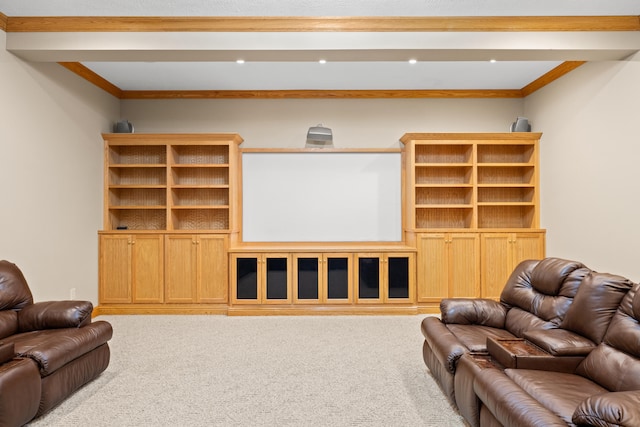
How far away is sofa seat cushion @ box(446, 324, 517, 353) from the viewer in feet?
8.92

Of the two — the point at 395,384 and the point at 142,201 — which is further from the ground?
the point at 142,201

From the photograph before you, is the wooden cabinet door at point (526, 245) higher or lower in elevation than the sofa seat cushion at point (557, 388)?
higher

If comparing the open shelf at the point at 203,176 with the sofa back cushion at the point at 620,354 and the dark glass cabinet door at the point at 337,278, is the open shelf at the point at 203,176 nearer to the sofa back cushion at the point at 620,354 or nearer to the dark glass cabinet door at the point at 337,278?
the dark glass cabinet door at the point at 337,278

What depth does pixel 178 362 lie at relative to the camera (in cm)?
357

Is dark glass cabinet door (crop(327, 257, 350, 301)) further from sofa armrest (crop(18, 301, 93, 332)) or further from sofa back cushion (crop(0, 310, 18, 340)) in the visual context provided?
sofa back cushion (crop(0, 310, 18, 340))

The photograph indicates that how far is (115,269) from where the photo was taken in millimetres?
5316

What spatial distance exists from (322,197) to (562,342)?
3.89 metres

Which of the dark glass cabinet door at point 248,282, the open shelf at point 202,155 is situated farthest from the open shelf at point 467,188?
the open shelf at point 202,155

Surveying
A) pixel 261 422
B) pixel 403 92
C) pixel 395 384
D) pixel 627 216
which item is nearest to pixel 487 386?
pixel 395 384

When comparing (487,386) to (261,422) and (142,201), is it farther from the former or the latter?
(142,201)

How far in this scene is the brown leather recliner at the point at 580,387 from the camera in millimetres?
1562

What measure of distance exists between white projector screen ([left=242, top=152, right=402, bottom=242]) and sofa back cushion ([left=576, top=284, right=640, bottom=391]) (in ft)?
11.9

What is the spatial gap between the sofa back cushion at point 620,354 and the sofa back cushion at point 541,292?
0.50 m

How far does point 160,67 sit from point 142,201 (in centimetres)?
194
